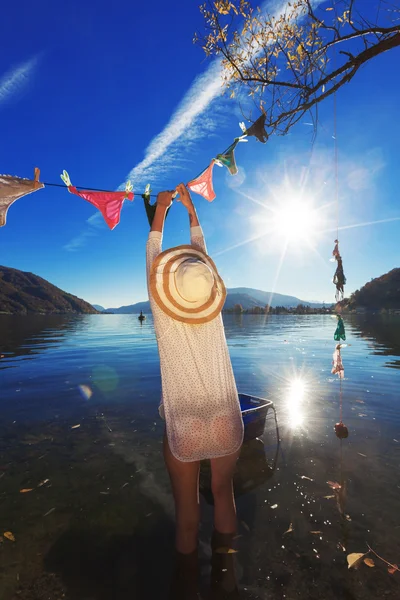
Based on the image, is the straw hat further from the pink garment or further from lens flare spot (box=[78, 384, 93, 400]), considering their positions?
lens flare spot (box=[78, 384, 93, 400])

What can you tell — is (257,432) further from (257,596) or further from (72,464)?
(72,464)

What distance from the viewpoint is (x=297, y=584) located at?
3.34 meters

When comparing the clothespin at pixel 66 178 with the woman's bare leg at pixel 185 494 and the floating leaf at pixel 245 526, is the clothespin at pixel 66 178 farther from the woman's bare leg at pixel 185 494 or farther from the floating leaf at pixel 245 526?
the floating leaf at pixel 245 526

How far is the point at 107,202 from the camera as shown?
5.04 meters

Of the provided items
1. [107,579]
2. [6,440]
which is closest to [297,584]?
[107,579]

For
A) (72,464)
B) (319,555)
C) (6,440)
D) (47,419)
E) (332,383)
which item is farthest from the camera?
(332,383)

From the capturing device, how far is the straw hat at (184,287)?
2.34 meters

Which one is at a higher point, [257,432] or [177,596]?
[257,432]

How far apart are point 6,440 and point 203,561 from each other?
6.20 metres

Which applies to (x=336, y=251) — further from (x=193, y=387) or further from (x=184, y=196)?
(x=193, y=387)

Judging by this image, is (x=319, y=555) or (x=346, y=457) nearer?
(x=319, y=555)

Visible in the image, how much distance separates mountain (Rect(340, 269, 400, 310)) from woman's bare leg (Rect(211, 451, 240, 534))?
16822 cm

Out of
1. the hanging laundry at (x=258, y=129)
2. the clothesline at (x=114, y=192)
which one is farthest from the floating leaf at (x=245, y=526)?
the hanging laundry at (x=258, y=129)

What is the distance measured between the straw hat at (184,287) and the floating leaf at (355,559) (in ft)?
12.1
